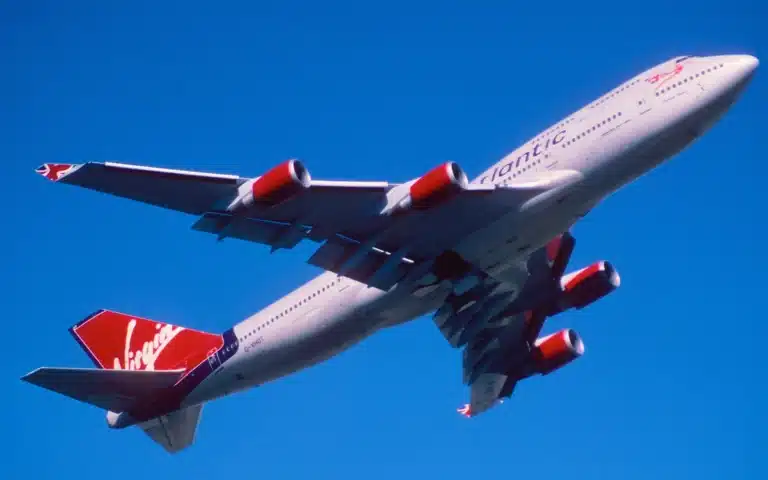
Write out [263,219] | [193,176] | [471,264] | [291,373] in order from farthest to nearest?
[291,373] → [471,264] → [263,219] → [193,176]

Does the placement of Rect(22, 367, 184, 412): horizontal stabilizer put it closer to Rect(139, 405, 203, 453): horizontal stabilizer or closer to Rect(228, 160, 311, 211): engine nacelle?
Rect(139, 405, 203, 453): horizontal stabilizer

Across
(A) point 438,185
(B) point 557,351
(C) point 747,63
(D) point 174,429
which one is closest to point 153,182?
(A) point 438,185

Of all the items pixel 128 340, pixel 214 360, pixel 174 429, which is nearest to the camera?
pixel 214 360

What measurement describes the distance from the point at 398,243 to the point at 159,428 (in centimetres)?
1476

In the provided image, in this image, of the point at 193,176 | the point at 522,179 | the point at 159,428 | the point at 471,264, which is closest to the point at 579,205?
the point at 522,179

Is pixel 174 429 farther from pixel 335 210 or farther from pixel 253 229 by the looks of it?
pixel 335 210

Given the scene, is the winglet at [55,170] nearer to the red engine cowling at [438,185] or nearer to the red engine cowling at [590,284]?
Result: the red engine cowling at [438,185]

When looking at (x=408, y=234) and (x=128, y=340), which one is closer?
(x=408, y=234)

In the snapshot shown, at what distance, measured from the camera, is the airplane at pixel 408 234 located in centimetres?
3550

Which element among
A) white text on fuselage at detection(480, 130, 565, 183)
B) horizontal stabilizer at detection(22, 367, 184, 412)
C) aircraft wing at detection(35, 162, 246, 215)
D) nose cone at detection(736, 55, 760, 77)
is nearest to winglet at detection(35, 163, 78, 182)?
aircraft wing at detection(35, 162, 246, 215)

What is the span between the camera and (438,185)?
116 ft

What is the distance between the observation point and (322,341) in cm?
4138

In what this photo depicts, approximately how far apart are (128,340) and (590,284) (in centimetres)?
2047

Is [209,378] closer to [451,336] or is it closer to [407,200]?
[451,336]
